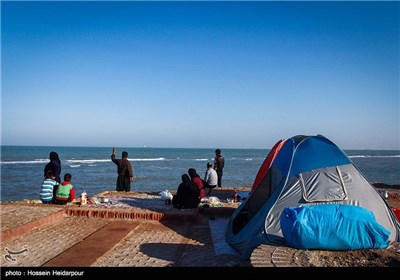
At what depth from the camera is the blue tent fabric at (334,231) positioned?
4820 millimetres

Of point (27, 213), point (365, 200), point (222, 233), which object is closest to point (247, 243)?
point (222, 233)

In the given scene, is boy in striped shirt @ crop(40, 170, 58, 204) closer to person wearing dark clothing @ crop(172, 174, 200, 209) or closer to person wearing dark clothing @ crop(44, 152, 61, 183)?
person wearing dark clothing @ crop(44, 152, 61, 183)

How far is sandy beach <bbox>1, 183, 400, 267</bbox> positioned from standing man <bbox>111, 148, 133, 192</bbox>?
2321 millimetres

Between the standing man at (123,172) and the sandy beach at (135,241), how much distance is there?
2.32m

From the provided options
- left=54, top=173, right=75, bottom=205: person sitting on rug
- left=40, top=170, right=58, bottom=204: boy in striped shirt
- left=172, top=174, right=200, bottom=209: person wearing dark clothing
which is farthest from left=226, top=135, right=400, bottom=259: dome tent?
left=40, top=170, right=58, bottom=204: boy in striped shirt

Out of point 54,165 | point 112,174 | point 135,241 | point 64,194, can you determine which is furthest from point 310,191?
point 112,174

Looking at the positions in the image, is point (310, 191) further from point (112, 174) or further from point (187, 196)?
point (112, 174)

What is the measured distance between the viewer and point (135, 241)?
630 centimetres

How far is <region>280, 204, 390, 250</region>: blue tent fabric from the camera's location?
482cm

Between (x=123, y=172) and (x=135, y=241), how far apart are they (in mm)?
5831

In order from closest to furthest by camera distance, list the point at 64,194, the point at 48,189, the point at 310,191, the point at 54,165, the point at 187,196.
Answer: the point at 310,191, the point at 187,196, the point at 64,194, the point at 48,189, the point at 54,165

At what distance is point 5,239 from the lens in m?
5.88
